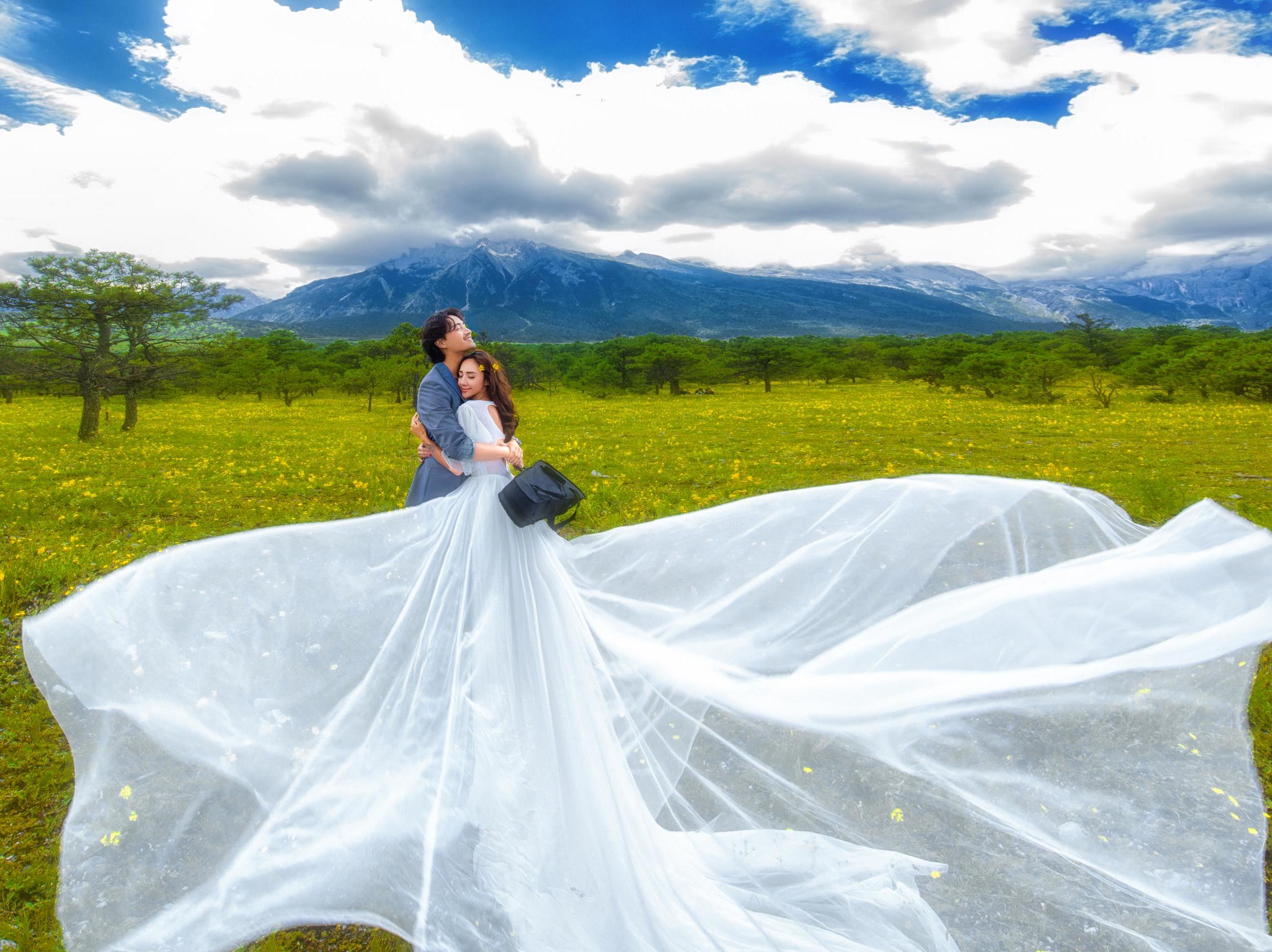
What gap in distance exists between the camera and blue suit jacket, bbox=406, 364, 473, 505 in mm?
4652

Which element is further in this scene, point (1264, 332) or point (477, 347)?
point (1264, 332)

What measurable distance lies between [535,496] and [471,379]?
1.22 m

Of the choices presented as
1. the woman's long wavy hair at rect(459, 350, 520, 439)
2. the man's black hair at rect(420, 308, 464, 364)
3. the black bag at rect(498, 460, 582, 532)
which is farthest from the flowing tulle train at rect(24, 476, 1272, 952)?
the man's black hair at rect(420, 308, 464, 364)

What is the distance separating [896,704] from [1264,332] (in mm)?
95415

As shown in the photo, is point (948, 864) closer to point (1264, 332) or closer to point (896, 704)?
point (896, 704)

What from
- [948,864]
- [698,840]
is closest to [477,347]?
Result: [698,840]

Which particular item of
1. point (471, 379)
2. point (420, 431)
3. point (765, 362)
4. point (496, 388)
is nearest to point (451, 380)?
point (471, 379)

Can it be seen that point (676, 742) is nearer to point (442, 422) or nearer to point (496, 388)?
point (442, 422)

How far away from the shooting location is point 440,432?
469 centimetres

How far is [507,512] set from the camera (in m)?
4.41

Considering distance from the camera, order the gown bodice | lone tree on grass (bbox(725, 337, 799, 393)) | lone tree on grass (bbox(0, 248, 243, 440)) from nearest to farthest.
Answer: the gown bodice, lone tree on grass (bbox(0, 248, 243, 440)), lone tree on grass (bbox(725, 337, 799, 393))

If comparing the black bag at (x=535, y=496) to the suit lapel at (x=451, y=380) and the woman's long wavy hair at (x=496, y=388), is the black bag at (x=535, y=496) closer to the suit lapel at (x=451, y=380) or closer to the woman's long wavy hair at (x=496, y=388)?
the woman's long wavy hair at (x=496, y=388)

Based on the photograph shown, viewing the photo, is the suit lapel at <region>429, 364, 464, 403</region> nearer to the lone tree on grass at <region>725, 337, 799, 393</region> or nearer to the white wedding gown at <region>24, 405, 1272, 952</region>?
the white wedding gown at <region>24, 405, 1272, 952</region>

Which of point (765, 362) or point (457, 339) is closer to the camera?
point (457, 339)
